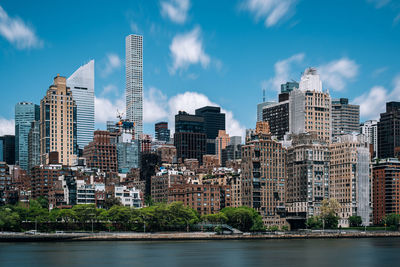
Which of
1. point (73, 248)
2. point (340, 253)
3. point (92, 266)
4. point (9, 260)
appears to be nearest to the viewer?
point (92, 266)

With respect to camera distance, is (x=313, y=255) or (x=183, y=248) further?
(x=183, y=248)

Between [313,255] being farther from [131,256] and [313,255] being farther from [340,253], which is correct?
[131,256]

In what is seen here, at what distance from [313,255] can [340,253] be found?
10.9 m

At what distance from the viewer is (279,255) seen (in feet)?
563

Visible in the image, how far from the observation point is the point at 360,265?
15012 cm

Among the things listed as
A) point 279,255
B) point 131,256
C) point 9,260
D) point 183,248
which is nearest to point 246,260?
point 279,255

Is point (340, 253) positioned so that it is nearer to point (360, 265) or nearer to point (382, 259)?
point (382, 259)

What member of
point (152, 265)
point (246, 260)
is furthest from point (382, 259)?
point (152, 265)

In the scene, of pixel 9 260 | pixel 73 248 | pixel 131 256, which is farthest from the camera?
pixel 73 248

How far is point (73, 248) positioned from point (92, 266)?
5206cm

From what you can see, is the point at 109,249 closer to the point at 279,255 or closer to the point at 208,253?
the point at 208,253

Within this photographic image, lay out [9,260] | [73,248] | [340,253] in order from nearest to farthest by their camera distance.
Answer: [9,260], [340,253], [73,248]

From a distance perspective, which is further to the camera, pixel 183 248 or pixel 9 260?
pixel 183 248

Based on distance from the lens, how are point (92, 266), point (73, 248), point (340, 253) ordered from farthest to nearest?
point (73, 248), point (340, 253), point (92, 266)
